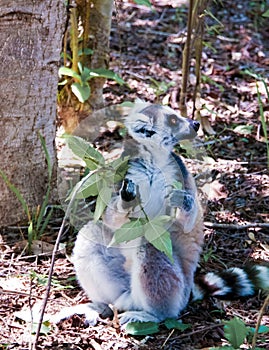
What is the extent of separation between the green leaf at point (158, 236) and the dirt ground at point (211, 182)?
54 centimetres

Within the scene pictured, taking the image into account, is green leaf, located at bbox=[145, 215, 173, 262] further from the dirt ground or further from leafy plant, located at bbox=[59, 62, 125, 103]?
leafy plant, located at bbox=[59, 62, 125, 103]

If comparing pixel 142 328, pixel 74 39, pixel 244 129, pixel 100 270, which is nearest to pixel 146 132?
pixel 100 270

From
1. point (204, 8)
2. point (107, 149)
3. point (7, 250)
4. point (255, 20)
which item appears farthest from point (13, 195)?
point (255, 20)

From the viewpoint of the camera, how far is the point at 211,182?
484 cm

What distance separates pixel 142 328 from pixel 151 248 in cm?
37

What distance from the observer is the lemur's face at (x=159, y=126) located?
3.19m

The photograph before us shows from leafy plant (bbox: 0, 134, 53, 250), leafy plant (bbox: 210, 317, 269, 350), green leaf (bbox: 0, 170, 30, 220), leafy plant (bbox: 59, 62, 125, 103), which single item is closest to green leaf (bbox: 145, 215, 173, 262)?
leafy plant (bbox: 210, 317, 269, 350)

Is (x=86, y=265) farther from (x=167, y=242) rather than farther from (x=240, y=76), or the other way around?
(x=240, y=76)

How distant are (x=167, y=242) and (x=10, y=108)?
1589mm

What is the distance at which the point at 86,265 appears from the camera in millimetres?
3389

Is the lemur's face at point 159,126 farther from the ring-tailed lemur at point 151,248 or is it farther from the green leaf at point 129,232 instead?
the green leaf at point 129,232

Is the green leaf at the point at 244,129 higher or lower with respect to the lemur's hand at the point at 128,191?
lower

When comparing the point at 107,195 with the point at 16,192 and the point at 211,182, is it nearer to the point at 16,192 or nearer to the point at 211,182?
the point at 16,192

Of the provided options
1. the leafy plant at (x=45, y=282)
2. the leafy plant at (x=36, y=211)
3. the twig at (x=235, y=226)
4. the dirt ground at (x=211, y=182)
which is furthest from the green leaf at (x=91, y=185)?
the twig at (x=235, y=226)
